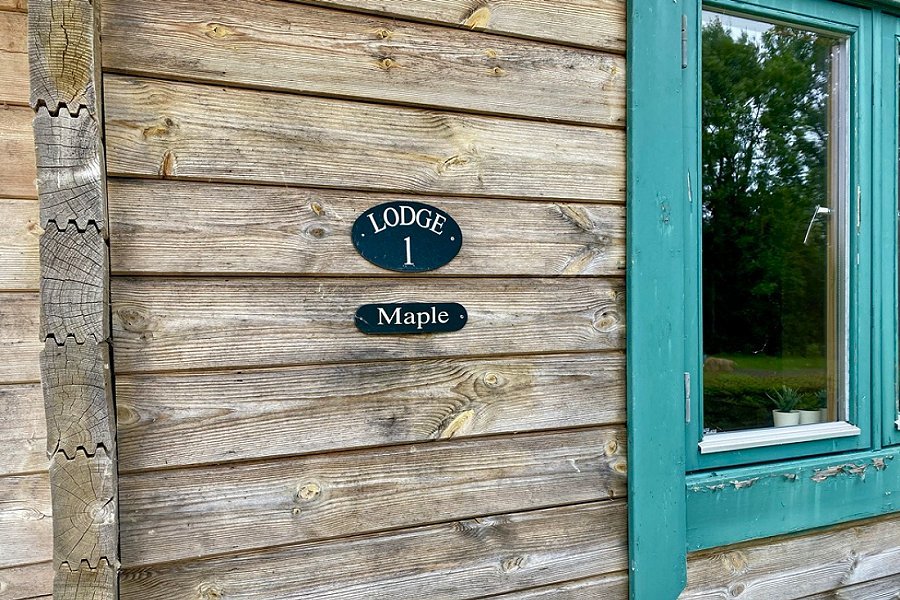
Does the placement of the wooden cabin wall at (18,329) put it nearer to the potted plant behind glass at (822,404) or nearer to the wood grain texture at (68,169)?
the wood grain texture at (68,169)

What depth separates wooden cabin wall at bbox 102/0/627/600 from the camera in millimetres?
1264

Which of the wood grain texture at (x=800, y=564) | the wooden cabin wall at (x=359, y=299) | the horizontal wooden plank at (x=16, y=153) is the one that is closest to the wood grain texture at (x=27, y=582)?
the wooden cabin wall at (x=359, y=299)

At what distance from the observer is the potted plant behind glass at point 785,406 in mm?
1914

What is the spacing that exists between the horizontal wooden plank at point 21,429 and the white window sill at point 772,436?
165 centimetres

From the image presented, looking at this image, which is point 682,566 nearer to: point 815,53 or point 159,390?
point 159,390

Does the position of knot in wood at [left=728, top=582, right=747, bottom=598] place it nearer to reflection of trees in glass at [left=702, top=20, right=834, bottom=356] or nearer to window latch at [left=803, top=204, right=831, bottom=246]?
reflection of trees in glass at [left=702, top=20, right=834, bottom=356]

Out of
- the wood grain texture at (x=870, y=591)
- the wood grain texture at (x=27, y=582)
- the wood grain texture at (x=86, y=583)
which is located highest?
the wood grain texture at (x=86, y=583)

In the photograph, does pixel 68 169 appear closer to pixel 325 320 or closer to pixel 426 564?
pixel 325 320

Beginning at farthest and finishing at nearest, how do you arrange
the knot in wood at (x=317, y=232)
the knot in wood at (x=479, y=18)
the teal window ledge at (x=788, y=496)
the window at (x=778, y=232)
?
the window at (x=778, y=232) → the teal window ledge at (x=788, y=496) → the knot in wood at (x=479, y=18) → the knot in wood at (x=317, y=232)

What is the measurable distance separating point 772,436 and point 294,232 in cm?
136

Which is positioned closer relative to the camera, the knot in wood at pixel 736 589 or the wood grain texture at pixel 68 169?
the wood grain texture at pixel 68 169

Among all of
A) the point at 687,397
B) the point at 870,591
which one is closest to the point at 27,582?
the point at 687,397

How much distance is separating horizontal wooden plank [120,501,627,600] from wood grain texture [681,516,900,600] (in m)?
0.31

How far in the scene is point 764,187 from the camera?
6.42ft
